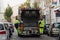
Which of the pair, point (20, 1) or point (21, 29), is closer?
point (21, 29)

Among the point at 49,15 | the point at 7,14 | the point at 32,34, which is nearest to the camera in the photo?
the point at 32,34

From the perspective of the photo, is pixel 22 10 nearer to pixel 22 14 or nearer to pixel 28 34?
pixel 22 14

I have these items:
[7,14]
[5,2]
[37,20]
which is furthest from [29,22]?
[5,2]

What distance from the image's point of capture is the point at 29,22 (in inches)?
1051

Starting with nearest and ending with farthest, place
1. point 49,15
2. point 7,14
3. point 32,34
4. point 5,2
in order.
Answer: point 32,34, point 49,15, point 7,14, point 5,2

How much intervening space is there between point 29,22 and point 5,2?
227 feet

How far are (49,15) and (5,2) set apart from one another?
1736 inches

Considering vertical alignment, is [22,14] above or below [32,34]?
above

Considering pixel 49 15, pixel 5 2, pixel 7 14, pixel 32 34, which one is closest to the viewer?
pixel 32 34

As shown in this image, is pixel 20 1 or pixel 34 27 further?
pixel 20 1

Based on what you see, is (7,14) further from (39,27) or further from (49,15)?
(39,27)

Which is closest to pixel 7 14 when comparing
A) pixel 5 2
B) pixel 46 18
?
pixel 5 2

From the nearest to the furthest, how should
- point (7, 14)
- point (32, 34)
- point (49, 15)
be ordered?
1. point (32, 34)
2. point (49, 15)
3. point (7, 14)

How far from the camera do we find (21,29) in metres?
25.5
